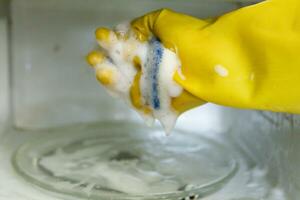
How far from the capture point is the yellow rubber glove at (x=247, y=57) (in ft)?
1.49

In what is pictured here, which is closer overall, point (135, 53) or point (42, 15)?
point (135, 53)

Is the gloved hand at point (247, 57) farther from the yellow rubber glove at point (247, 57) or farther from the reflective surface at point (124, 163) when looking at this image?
the reflective surface at point (124, 163)

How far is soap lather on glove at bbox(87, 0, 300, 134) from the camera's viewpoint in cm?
46

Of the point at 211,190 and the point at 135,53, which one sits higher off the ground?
the point at 135,53

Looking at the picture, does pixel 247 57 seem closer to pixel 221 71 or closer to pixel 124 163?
pixel 221 71

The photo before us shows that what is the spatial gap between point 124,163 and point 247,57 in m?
0.27

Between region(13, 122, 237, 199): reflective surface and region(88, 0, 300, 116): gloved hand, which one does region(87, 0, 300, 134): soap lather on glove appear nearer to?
region(88, 0, 300, 116): gloved hand

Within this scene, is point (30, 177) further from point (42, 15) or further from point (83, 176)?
point (42, 15)

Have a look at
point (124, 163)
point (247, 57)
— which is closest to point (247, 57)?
point (247, 57)

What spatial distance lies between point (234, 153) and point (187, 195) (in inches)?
6.6

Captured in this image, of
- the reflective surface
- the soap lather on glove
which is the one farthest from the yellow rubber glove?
the reflective surface

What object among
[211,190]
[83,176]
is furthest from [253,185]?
[83,176]

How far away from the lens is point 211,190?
0.61 meters

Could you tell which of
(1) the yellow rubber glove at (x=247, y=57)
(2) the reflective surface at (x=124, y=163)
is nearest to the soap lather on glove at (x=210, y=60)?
(1) the yellow rubber glove at (x=247, y=57)
